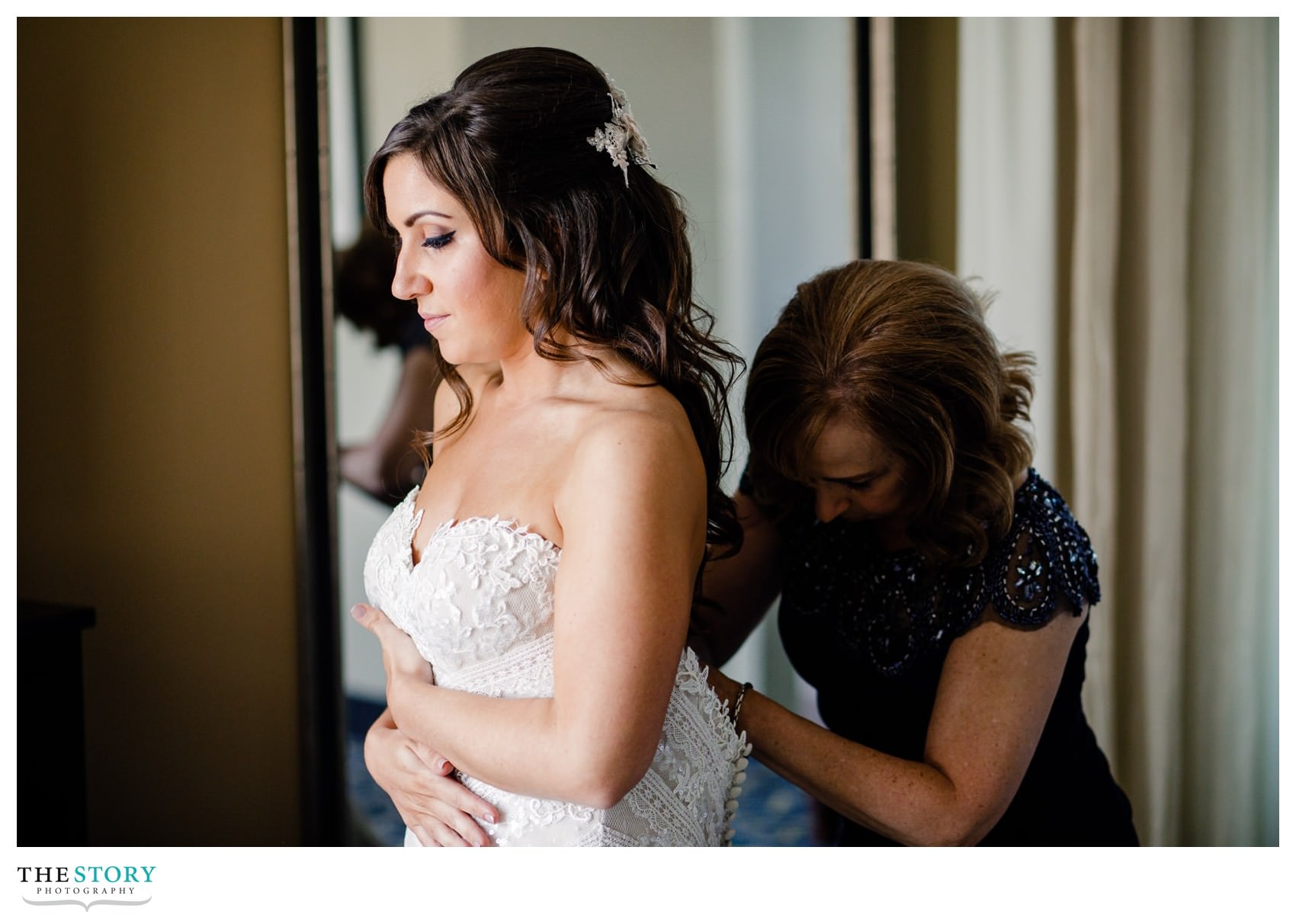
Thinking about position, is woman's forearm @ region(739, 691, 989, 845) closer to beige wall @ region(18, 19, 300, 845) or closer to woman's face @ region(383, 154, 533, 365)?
woman's face @ region(383, 154, 533, 365)

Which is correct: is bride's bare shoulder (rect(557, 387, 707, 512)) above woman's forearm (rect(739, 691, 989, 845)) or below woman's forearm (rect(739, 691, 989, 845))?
above

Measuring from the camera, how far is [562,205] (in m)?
1.08

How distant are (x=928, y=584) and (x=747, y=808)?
0.87 m

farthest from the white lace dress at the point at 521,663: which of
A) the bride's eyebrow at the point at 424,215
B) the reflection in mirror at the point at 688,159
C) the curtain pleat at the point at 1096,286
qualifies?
the curtain pleat at the point at 1096,286

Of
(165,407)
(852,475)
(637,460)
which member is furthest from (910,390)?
(165,407)

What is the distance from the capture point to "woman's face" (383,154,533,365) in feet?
3.52

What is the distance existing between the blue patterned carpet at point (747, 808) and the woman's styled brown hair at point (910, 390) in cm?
88

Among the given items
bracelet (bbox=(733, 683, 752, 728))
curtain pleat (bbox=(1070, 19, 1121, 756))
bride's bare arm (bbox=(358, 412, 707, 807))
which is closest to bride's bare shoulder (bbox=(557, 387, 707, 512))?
bride's bare arm (bbox=(358, 412, 707, 807))

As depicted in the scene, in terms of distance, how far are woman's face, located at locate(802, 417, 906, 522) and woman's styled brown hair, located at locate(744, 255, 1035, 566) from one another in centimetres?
1

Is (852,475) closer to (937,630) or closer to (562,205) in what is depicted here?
(937,630)

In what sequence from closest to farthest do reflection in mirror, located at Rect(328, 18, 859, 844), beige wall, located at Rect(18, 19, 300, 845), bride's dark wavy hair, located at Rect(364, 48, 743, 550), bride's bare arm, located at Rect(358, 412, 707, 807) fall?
bride's bare arm, located at Rect(358, 412, 707, 807), bride's dark wavy hair, located at Rect(364, 48, 743, 550), reflection in mirror, located at Rect(328, 18, 859, 844), beige wall, located at Rect(18, 19, 300, 845)

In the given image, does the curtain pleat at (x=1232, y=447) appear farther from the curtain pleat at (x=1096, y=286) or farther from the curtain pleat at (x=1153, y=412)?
the curtain pleat at (x=1096, y=286)
